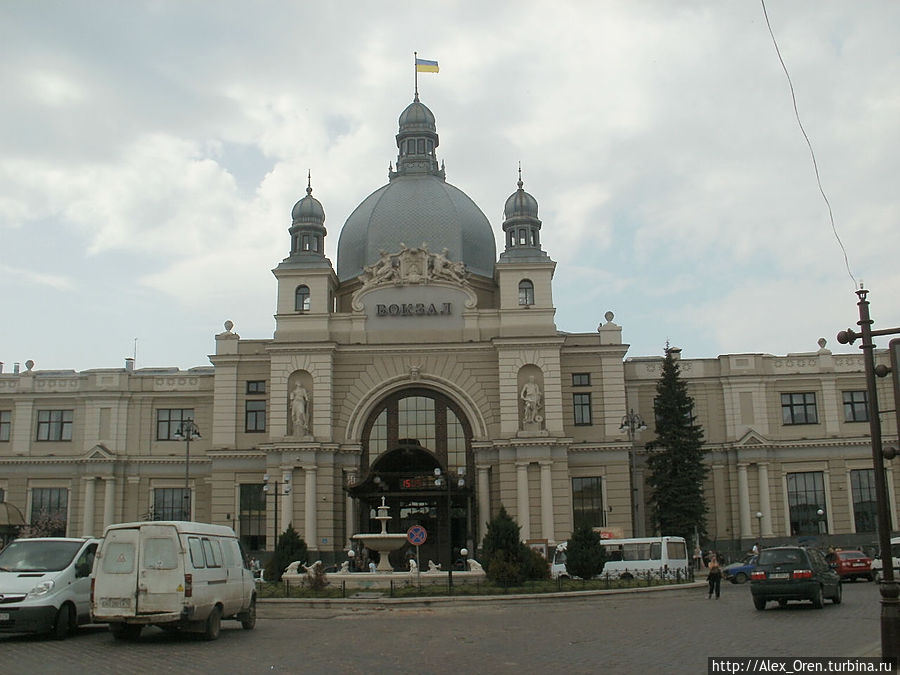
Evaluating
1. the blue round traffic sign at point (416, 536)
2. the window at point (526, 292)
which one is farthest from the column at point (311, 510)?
the blue round traffic sign at point (416, 536)

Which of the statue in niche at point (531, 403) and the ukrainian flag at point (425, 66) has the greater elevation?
the ukrainian flag at point (425, 66)

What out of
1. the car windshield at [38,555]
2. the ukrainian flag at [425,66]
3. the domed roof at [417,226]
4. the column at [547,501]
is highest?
the ukrainian flag at [425,66]

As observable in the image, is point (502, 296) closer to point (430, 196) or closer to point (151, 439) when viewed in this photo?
point (430, 196)

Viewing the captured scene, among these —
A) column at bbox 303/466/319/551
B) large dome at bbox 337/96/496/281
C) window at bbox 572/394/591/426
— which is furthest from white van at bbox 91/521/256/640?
large dome at bbox 337/96/496/281

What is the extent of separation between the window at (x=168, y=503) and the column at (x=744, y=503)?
32257mm

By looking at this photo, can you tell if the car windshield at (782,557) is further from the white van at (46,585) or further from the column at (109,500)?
the column at (109,500)

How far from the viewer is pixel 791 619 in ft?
73.2

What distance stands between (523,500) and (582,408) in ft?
23.6

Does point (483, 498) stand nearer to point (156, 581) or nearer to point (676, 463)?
→ point (676, 463)

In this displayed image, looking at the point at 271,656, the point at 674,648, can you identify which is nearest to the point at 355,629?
the point at 271,656

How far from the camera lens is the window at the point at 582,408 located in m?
53.2

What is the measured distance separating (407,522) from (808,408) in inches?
972

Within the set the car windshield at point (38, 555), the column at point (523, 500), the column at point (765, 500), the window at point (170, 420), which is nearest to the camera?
the car windshield at point (38, 555)

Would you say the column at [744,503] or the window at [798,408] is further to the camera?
the window at [798,408]
